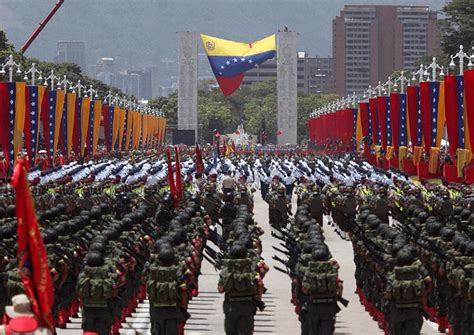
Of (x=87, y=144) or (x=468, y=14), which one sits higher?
(x=468, y=14)

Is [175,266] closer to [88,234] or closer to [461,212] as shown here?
[88,234]

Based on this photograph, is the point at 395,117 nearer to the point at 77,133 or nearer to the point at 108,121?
the point at 77,133

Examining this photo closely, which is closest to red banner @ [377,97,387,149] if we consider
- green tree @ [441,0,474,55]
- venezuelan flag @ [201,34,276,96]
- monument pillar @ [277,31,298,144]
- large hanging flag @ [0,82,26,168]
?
large hanging flag @ [0,82,26,168]

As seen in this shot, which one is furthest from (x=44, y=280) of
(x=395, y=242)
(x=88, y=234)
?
(x=88, y=234)

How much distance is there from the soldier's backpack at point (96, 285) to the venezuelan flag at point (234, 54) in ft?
479

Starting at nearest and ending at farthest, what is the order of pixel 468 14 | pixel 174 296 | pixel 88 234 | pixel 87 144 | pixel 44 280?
pixel 44 280 < pixel 174 296 < pixel 88 234 < pixel 87 144 < pixel 468 14

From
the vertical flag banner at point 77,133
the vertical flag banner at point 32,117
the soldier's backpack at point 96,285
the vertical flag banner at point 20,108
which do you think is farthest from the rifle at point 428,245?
the vertical flag banner at point 77,133

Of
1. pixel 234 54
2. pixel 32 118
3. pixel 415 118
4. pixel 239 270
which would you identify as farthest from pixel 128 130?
pixel 239 270

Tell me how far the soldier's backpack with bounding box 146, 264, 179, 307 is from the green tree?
112 m

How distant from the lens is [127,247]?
2186cm

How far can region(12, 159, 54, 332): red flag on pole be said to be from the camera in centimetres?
1205

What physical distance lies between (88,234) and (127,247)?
307 centimetres

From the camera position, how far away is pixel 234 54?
165750mm

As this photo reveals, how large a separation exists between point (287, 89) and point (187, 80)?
13370 mm
